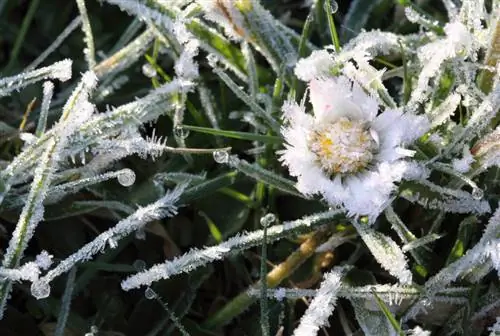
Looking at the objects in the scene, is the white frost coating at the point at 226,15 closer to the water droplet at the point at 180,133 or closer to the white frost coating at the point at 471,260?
the water droplet at the point at 180,133

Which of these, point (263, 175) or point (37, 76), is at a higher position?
point (37, 76)

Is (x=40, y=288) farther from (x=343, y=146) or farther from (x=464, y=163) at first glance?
(x=464, y=163)

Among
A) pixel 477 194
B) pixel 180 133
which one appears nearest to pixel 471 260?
pixel 477 194

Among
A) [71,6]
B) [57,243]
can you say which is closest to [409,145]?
[57,243]

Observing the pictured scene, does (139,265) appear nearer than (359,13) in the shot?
Yes

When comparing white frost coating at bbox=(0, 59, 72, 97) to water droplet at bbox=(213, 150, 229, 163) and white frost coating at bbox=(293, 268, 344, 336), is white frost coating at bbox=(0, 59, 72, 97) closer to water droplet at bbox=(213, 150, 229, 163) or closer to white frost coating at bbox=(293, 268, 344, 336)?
water droplet at bbox=(213, 150, 229, 163)

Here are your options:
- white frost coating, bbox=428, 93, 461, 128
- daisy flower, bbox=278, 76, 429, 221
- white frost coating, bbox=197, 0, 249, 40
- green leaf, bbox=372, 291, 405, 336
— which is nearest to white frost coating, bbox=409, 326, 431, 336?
green leaf, bbox=372, 291, 405, 336

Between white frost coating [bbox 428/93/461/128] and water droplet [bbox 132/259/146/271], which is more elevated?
white frost coating [bbox 428/93/461/128]

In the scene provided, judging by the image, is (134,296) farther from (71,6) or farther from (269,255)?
(71,6)
